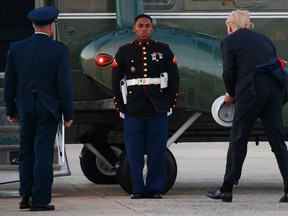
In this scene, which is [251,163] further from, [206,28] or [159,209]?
[159,209]

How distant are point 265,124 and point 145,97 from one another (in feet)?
3.72

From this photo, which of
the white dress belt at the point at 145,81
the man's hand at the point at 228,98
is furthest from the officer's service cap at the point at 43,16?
the man's hand at the point at 228,98

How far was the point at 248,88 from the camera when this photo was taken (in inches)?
405

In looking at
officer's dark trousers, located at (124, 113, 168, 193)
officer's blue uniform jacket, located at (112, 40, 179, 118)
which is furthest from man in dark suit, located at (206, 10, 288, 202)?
officer's dark trousers, located at (124, 113, 168, 193)

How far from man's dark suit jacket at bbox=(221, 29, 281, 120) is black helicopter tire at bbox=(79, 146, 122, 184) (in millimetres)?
2786

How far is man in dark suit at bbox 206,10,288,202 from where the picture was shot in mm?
10328

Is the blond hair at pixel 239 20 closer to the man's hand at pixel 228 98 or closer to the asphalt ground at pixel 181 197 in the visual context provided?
the man's hand at pixel 228 98

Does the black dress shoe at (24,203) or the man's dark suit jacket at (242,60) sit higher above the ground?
the man's dark suit jacket at (242,60)

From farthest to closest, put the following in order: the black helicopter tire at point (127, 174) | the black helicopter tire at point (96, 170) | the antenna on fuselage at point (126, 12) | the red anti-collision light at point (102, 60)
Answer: the black helicopter tire at point (96, 170) → the antenna on fuselage at point (126, 12) → the black helicopter tire at point (127, 174) → the red anti-collision light at point (102, 60)

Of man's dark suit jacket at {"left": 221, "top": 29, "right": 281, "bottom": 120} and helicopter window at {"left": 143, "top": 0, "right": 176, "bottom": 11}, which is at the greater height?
helicopter window at {"left": 143, "top": 0, "right": 176, "bottom": 11}

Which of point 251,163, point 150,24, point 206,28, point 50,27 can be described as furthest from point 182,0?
point 251,163

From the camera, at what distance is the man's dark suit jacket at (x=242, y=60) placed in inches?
406

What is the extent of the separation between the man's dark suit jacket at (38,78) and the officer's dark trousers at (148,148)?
1.25 metres

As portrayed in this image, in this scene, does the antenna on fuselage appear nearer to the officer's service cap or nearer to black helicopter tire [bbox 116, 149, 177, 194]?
black helicopter tire [bbox 116, 149, 177, 194]
